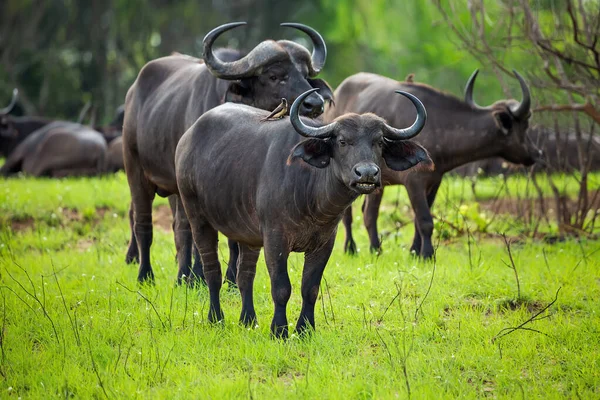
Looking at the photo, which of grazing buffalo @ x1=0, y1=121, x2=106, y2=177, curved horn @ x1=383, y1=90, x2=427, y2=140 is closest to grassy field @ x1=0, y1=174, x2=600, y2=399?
curved horn @ x1=383, y1=90, x2=427, y2=140

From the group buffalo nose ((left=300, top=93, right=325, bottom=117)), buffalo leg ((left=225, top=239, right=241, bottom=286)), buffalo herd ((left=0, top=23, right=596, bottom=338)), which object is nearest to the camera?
buffalo herd ((left=0, top=23, right=596, bottom=338))

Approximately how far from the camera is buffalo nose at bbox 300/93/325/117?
751 cm

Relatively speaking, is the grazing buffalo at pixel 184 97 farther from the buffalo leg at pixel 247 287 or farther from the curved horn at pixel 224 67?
the buffalo leg at pixel 247 287

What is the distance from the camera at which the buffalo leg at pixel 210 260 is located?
6.97m

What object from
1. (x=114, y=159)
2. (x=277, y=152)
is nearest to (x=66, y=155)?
(x=114, y=159)

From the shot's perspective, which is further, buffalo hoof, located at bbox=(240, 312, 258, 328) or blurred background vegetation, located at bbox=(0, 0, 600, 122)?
blurred background vegetation, located at bbox=(0, 0, 600, 122)

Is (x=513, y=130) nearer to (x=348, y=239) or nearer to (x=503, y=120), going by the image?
(x=503, y=120)

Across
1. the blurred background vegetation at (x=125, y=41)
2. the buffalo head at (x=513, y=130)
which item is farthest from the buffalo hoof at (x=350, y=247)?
the blurred background vegetation at (x=125, y=41)

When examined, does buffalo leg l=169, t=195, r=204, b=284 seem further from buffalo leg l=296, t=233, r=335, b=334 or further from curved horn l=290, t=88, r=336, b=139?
curved horn l=290, t=88, r=336, b=139

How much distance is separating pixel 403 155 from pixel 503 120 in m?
3.86

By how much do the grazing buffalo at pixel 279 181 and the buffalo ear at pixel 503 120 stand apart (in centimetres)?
358

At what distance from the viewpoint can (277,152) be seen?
6398 millimetres

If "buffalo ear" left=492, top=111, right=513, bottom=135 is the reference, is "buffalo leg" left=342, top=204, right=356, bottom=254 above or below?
below

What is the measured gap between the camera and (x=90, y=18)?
33.2 metres
